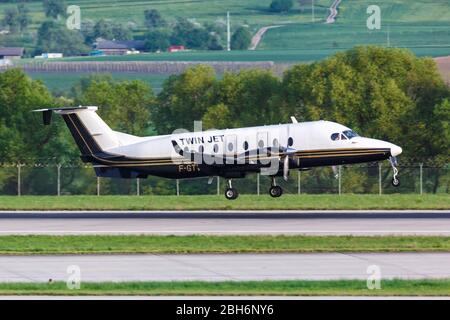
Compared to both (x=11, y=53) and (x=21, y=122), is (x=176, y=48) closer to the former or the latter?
(x=11, y=53)

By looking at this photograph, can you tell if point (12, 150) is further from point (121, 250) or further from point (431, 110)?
point (121, 250)

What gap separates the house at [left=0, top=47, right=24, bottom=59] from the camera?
189750 millimetres

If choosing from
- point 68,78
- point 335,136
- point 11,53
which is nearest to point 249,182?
point 335,136

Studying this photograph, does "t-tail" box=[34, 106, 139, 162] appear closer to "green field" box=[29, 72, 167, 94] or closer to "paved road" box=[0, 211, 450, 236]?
"paved road" box=[0, 211, 450, 236]

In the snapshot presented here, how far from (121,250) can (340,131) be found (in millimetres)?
20189

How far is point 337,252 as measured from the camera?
108 ft

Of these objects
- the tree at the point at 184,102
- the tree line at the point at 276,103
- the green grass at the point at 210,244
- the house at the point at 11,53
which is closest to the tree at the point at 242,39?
the house at the point at 11,53

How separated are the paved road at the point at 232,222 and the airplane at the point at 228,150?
17.1ft

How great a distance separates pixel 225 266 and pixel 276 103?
147ft

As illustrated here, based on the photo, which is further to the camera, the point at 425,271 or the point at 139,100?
the point at 139,100

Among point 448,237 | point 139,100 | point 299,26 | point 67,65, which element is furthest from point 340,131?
point 299,26

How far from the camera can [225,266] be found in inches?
1197

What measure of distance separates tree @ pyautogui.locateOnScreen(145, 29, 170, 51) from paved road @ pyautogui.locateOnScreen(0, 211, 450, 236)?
144m

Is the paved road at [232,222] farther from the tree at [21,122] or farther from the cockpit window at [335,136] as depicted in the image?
the tree at [21,122]
